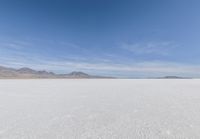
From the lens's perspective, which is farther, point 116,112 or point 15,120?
point 116,112

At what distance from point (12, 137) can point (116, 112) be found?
2.45 meters

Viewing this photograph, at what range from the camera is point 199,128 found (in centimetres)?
262

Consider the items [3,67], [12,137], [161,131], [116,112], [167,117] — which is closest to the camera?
[12,137]

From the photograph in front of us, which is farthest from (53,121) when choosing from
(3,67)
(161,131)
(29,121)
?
(3,67)

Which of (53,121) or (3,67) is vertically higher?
(3,67)

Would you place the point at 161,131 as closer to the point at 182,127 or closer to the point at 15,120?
the point at 182,127

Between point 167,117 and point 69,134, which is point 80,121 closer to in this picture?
point 69,134

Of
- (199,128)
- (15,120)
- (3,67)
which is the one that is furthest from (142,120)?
(3,67)

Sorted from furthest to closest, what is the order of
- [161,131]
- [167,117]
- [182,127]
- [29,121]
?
[167,117] → [29,121] → [182,127] → [161,131]

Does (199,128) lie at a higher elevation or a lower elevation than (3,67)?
lower

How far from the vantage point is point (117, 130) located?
8.52ft

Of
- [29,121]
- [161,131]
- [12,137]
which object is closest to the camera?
[12,137]

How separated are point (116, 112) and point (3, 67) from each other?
111 meters

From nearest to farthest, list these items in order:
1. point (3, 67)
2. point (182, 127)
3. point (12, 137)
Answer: point (12, 137) → point (182, 127) → point (3, 67)
